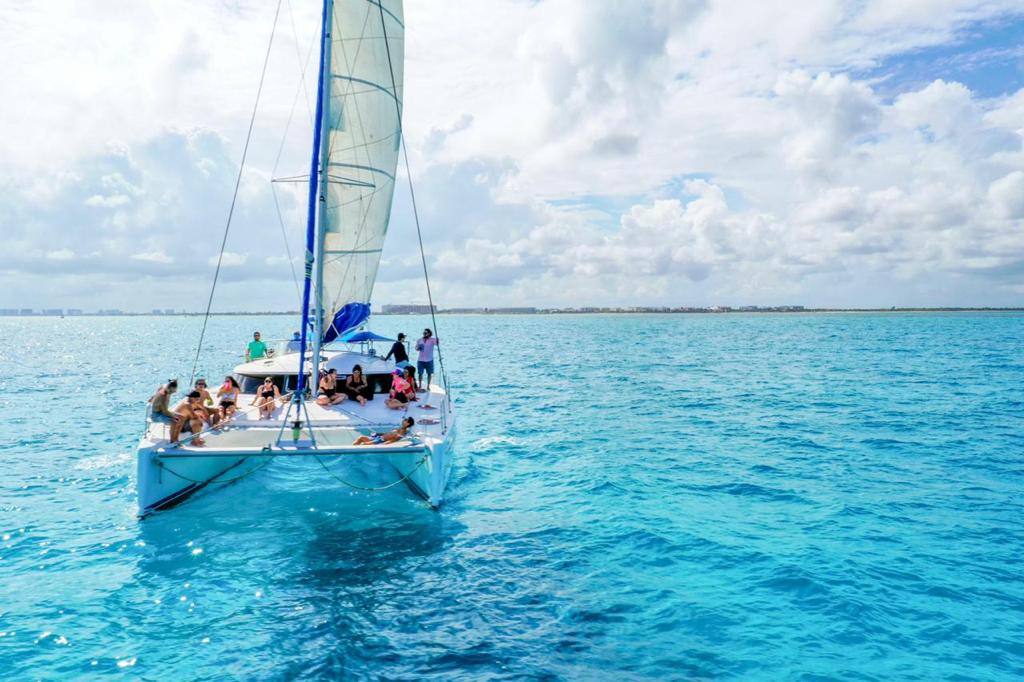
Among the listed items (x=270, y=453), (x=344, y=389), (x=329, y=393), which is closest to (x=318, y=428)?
(x=270, y=453)

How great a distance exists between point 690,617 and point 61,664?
8.18 m

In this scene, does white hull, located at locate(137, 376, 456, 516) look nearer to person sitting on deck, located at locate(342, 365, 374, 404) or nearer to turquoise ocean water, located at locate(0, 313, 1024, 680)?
turquoise ocean water, located at locate(0, 313, 1024, 680)

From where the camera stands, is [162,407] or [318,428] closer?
[162,407]

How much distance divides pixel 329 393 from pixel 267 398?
1418mm

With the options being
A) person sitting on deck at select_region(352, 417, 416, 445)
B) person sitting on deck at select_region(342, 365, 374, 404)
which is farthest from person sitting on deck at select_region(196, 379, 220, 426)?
person sitting on deck at select_region(352, 417, 416, 445)

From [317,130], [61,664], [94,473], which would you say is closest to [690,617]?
[61,664]

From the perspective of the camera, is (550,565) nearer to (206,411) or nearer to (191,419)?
(191,419)

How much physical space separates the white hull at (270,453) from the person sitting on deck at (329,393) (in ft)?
2.28

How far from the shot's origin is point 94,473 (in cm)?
1655

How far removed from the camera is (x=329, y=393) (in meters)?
14.8

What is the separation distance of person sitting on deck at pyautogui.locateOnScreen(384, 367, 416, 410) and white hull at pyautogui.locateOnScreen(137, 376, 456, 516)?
2.79 ft

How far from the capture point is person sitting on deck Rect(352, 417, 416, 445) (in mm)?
12023

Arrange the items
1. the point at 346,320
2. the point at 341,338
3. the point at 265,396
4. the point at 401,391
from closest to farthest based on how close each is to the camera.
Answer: the point at 265,396 → the point at 401,391 → the point at 341,338 → the point at 346,320

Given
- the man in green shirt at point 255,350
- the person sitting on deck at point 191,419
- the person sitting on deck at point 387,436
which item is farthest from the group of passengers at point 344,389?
the man in green shirt at point 255,350
